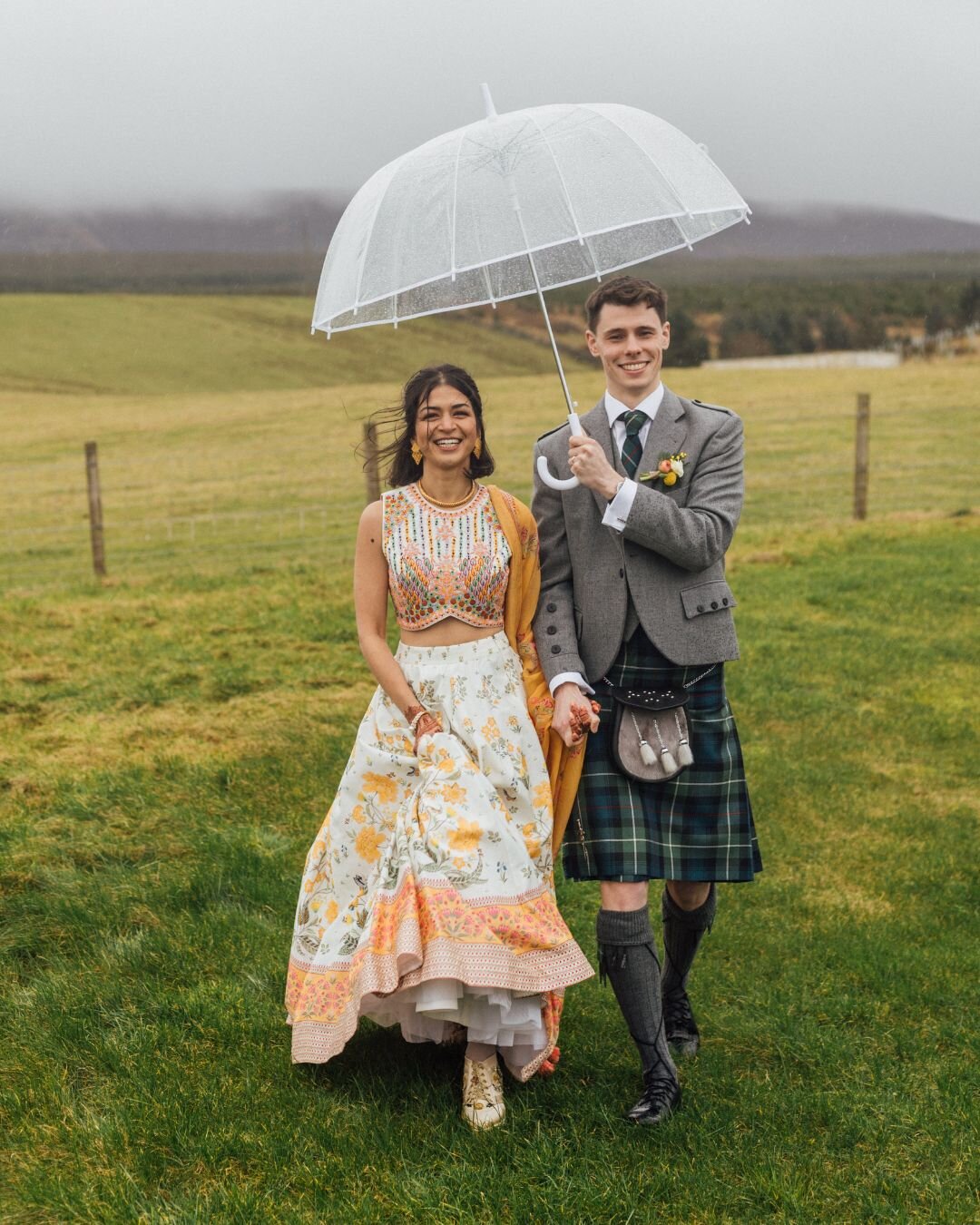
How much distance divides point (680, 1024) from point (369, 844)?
1231mm

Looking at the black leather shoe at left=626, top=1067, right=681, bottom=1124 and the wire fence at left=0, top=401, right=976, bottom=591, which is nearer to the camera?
the black leather shoe at left=626, top=1067, right=681, bottom=1124

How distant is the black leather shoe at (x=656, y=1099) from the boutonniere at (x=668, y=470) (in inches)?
64.6

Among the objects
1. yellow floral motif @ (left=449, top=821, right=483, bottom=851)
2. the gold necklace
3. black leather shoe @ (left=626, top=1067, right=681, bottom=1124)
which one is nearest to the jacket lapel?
the gold necklace

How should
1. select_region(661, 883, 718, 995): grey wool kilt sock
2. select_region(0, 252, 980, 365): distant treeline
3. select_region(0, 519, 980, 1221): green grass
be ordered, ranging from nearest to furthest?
select_region(0, 519, 980, 1221): green grass, select_region(661, 883, 718, 995): grey wool kilt sock, select_region(0, 252, 980, 365): distant treeline

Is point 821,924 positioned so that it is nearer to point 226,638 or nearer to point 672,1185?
point 672,1185

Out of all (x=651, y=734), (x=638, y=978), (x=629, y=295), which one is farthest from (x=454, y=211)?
(x=638, y=978)

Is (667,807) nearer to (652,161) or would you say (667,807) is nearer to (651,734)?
(651,734)

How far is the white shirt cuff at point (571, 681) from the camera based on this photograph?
12.2ft

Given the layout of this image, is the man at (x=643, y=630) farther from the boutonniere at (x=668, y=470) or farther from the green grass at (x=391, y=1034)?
the green grass at (x=391, y=1034)

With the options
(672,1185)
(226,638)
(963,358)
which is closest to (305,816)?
(672,1185)

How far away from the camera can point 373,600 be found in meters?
3.93

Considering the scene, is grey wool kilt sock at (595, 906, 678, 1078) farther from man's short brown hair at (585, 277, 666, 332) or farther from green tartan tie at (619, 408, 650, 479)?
man's short brown hair at (585, 277, 666, 332)

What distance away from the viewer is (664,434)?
149 inches

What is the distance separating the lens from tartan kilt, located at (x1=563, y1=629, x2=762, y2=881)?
379cm
